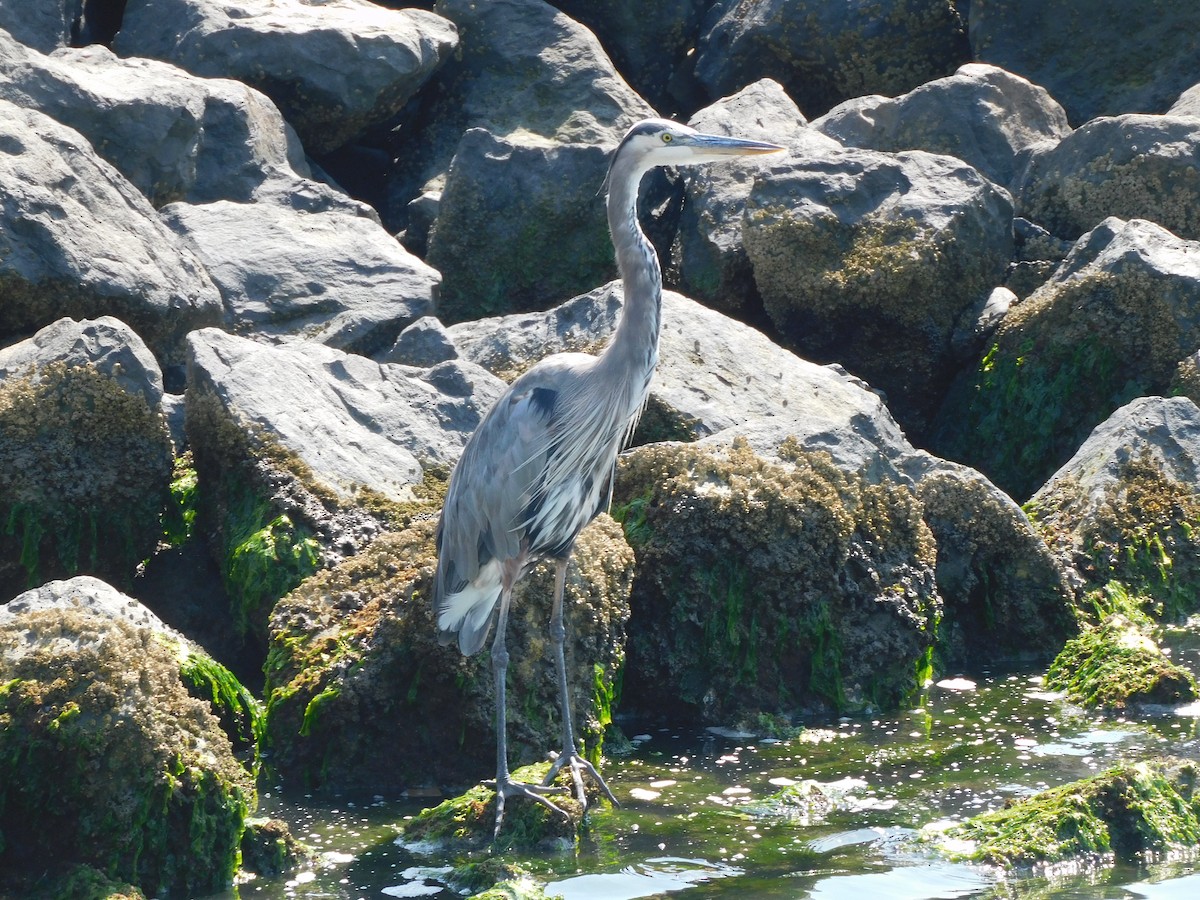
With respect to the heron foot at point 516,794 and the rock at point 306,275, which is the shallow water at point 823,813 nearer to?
the heron foot at point 516,794

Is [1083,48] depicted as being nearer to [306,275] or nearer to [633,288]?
[306,275]

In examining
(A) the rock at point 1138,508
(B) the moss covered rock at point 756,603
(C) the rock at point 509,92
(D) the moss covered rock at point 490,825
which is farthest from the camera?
(C) the rock at point 509,92

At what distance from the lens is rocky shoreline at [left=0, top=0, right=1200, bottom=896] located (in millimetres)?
5484

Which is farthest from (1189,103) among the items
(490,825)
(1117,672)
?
(490,825)

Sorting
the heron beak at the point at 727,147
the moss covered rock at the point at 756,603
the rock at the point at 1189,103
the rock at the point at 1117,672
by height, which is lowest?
the rock at the point at 1117,672

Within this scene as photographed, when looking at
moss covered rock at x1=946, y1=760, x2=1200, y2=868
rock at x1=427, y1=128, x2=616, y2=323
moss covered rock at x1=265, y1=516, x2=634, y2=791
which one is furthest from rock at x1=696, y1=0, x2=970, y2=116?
moss covered rock at x1=946, y1=760, x2=1200, y2=868

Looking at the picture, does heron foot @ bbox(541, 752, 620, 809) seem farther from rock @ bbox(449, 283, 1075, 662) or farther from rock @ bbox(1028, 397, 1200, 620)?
rock @ bbox(1028, 397, 1200, 620)

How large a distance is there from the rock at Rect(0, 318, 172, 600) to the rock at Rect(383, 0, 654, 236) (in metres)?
4.76

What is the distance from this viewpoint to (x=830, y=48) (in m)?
12.3

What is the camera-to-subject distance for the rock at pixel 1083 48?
472 inches

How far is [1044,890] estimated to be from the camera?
4.40m

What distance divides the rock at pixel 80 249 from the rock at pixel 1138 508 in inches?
168

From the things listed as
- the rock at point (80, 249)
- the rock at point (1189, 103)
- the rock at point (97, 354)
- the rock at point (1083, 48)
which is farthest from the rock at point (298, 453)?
the rock at point (1083, 48)

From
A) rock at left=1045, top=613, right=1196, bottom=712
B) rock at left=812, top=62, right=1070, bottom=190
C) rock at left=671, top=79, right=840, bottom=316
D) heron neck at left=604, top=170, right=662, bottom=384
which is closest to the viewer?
heron neck at left=604, top=170, right=662, bottom=384
